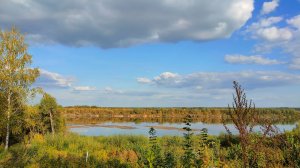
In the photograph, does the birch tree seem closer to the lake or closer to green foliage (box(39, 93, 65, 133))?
green foliage (box(39, 93, 65, 133))

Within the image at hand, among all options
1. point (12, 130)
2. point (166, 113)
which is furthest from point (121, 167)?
point (166, 113)

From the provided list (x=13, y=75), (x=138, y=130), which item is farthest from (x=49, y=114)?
(x=138, y=130)

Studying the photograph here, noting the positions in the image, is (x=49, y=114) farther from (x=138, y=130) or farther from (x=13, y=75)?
(x=138, y=130)

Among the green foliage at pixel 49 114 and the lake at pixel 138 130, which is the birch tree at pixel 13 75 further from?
the lake at pixel 138 130

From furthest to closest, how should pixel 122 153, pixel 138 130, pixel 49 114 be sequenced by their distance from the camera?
1. pixel 138 130
2. pixel 49 114
3. pixel 122 153

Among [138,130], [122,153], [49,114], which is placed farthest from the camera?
[138,130]

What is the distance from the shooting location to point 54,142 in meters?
19.2

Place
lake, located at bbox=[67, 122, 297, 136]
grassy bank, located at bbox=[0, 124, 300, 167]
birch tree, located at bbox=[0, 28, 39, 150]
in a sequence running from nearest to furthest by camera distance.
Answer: grassy bank, located at bbox=[0, 124, 300, 167]
birch tree, located at bbox=[0, 28, 39, 150]
lake, located at bbox=[67, 122, 297, 136]

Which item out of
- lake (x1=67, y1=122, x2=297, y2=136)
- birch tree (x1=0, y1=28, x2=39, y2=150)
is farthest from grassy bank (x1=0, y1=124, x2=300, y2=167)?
lake (x1=67, y1=122, x2=297, y2=136)

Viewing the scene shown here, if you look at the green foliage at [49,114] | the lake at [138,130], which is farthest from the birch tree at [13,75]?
the lake at [138,130]

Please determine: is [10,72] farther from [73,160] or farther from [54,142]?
[73,160]

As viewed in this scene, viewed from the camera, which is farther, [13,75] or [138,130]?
[138,130]

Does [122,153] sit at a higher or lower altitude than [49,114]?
lower

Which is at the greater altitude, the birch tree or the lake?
the birch tree
